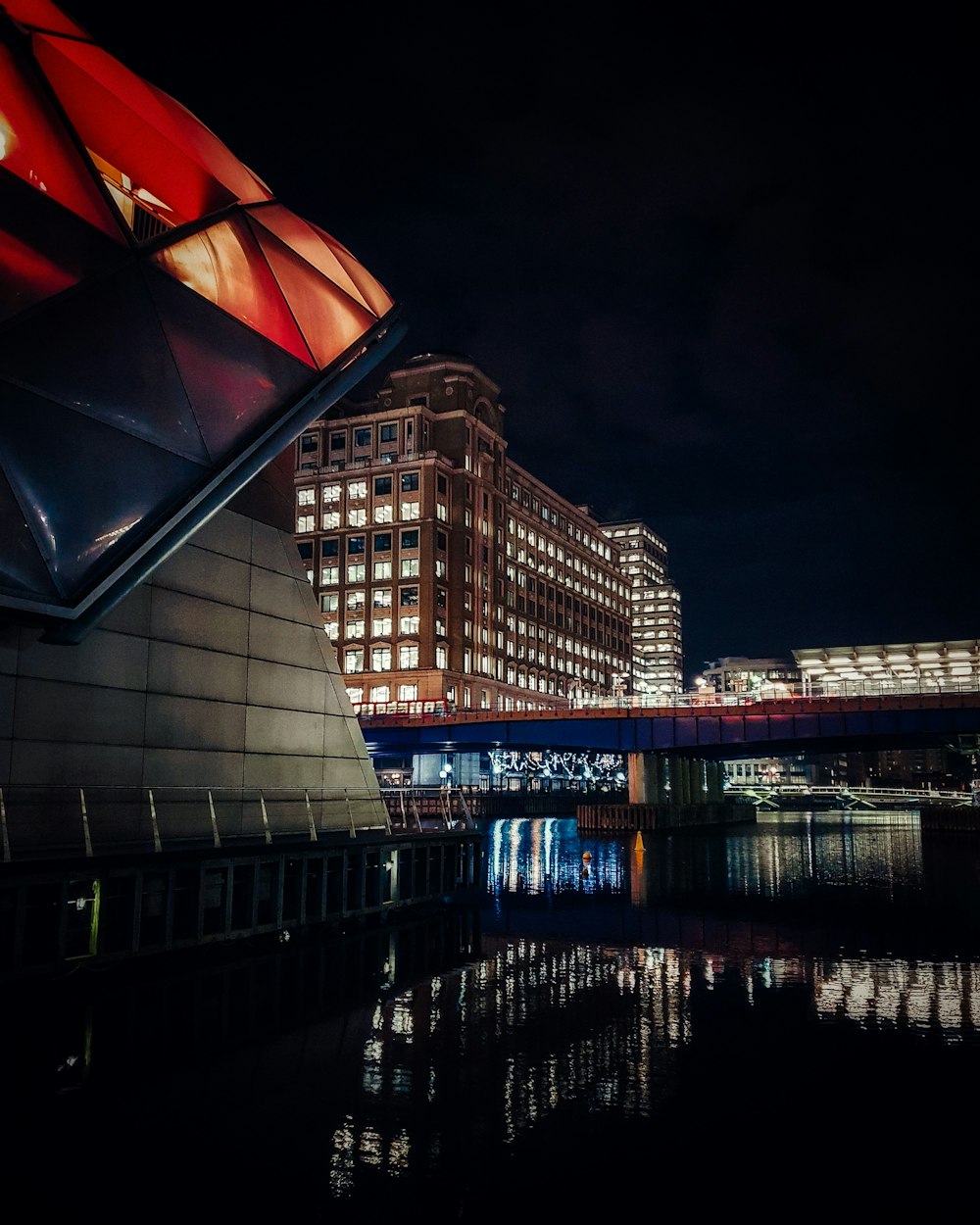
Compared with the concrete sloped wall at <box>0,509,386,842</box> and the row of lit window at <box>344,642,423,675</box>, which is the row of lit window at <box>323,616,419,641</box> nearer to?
the row of lit window at <box>344,642,423,675</box>

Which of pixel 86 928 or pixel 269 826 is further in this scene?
pixel 269 826

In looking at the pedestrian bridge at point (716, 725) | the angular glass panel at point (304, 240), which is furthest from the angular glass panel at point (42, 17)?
the pedestrian bridge at point (716, 725)

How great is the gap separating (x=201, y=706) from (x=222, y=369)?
327 inches

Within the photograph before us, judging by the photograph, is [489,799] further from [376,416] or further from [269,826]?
[269,826]

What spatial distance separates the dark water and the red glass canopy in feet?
26.2

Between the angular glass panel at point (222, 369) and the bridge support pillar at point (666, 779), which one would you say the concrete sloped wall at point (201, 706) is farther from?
the bridge support pillar at point (666, 779)

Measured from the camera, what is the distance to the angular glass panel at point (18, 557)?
53.3 ft

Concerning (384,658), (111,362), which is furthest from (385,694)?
(111,362)

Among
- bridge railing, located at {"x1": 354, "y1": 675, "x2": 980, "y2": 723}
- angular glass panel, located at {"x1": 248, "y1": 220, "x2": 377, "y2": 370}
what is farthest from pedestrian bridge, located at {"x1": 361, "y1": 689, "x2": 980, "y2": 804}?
angular glass panel, located at {"x1": 248, "y1": 220, "x2": 377, "y2": 370}

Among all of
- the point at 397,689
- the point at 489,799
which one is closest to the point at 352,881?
the point at 489,799

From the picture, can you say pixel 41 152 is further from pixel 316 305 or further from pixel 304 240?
pixel 304 240

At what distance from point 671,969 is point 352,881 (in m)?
9.45

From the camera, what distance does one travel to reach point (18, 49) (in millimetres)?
18219

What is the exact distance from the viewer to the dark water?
29.0 ft
